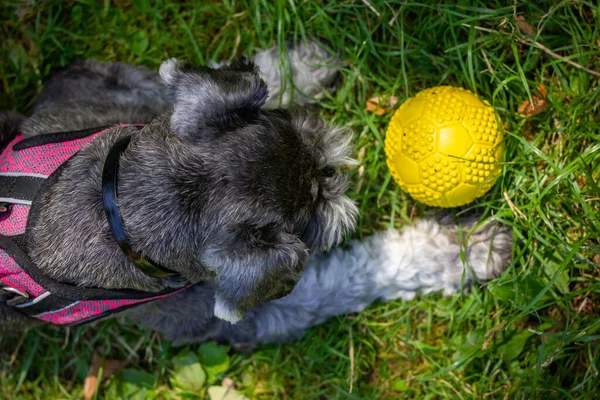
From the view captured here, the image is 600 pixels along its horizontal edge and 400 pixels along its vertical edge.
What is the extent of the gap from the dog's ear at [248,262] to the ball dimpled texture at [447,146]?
0.98 meters

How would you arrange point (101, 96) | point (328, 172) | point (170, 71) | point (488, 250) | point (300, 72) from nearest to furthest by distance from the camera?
point (170, 71)
point (328, 172)
point (488, 250)
point (101, 96)
point (300, 72)

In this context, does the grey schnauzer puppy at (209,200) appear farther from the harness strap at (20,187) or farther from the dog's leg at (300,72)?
the dog's leg at (300,72)

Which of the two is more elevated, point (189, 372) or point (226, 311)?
point (226, 311)

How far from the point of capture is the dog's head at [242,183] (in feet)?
10.1

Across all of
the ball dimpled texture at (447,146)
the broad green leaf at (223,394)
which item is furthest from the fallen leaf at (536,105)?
the broad green leaf at (223,394)

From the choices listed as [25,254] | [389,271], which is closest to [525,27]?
[389,271]

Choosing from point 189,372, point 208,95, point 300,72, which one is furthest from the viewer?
point 189,372

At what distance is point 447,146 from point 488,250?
125cm

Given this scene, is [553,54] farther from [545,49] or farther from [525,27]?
[525,27]

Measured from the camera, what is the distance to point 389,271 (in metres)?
4.30

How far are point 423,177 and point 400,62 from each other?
4.28ft

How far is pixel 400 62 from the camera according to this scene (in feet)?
14.5

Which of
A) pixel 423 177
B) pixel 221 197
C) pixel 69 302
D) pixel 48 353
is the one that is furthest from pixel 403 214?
pixel 48 353

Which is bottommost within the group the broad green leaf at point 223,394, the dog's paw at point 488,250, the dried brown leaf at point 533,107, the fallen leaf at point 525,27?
the broad green leaf at point 223,394
